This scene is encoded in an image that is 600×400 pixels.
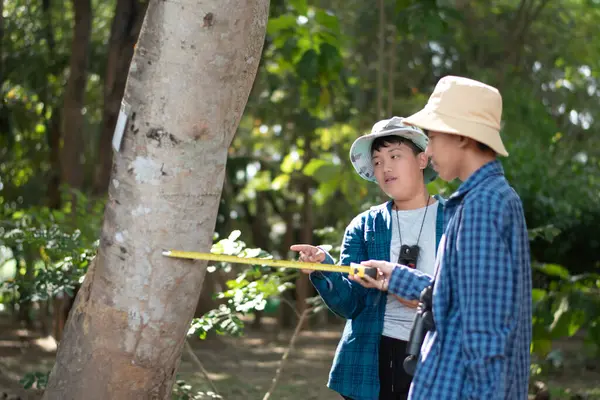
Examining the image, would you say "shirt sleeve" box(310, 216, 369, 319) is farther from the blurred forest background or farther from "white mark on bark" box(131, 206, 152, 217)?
the blurred forest background

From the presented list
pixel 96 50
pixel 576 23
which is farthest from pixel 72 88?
pixel 576 23

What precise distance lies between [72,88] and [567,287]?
5.49 meters

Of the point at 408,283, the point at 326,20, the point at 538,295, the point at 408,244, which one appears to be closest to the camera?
the point at 408,283

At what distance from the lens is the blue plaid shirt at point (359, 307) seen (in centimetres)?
362

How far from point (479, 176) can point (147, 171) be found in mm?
1276

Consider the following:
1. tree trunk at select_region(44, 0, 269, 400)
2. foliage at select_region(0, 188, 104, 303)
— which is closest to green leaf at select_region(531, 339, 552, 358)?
foliage at select_region(0, 188, 104, 303)

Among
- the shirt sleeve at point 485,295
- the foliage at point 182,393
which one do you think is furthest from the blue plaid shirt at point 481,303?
the foliage at point 182,393

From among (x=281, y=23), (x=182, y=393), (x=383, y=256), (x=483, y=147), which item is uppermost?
(x=281, y=23)

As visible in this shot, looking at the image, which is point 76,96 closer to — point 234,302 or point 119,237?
point 234,302

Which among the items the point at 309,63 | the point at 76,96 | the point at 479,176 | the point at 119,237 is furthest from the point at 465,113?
the point at 76,96

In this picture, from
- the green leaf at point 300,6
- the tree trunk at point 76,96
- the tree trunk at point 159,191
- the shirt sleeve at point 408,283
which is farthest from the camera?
the tree trunk at point 76,96

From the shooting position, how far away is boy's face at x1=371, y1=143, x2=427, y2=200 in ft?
12.5

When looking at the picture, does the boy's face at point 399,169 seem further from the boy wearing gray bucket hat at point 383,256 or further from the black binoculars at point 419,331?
Answer: the black binoculars at point 419,331

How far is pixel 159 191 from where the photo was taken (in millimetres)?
3436
